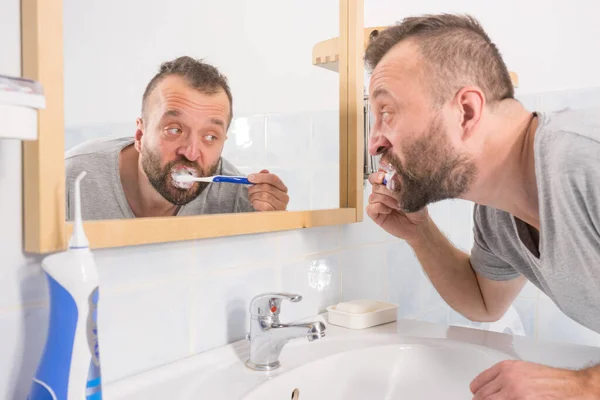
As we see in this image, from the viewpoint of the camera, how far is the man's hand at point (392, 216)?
104 centimetres

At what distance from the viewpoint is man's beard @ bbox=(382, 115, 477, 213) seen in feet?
2.84

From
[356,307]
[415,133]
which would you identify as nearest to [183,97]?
[415,133]

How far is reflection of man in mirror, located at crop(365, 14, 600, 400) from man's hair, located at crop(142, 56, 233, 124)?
272mm

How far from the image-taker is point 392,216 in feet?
3.55

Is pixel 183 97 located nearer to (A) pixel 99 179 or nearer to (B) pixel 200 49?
(B) pixel 200 49

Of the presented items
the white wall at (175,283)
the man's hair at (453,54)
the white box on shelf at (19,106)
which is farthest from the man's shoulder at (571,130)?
the white box on shelf at (19,106)

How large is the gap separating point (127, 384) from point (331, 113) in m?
0.64

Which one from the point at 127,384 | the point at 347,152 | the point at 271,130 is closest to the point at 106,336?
the point at 127,384

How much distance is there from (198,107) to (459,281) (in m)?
0.70

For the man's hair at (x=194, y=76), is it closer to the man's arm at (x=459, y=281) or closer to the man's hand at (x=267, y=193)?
the man's hand at (x=267, y=193)

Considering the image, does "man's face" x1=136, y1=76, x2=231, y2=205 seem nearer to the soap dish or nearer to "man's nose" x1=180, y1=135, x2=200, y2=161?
"man's nose" x1=180, y1=135, x2=200, y2=161

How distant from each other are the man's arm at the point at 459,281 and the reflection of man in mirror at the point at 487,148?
166 mm

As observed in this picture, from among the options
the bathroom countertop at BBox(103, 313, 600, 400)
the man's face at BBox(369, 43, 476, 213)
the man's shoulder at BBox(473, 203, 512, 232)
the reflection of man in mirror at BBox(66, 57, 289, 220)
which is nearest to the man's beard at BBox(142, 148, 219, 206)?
the reflection of man in mirror at BBox(66, 57, 289, 220)

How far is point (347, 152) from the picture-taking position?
3.58 ft
